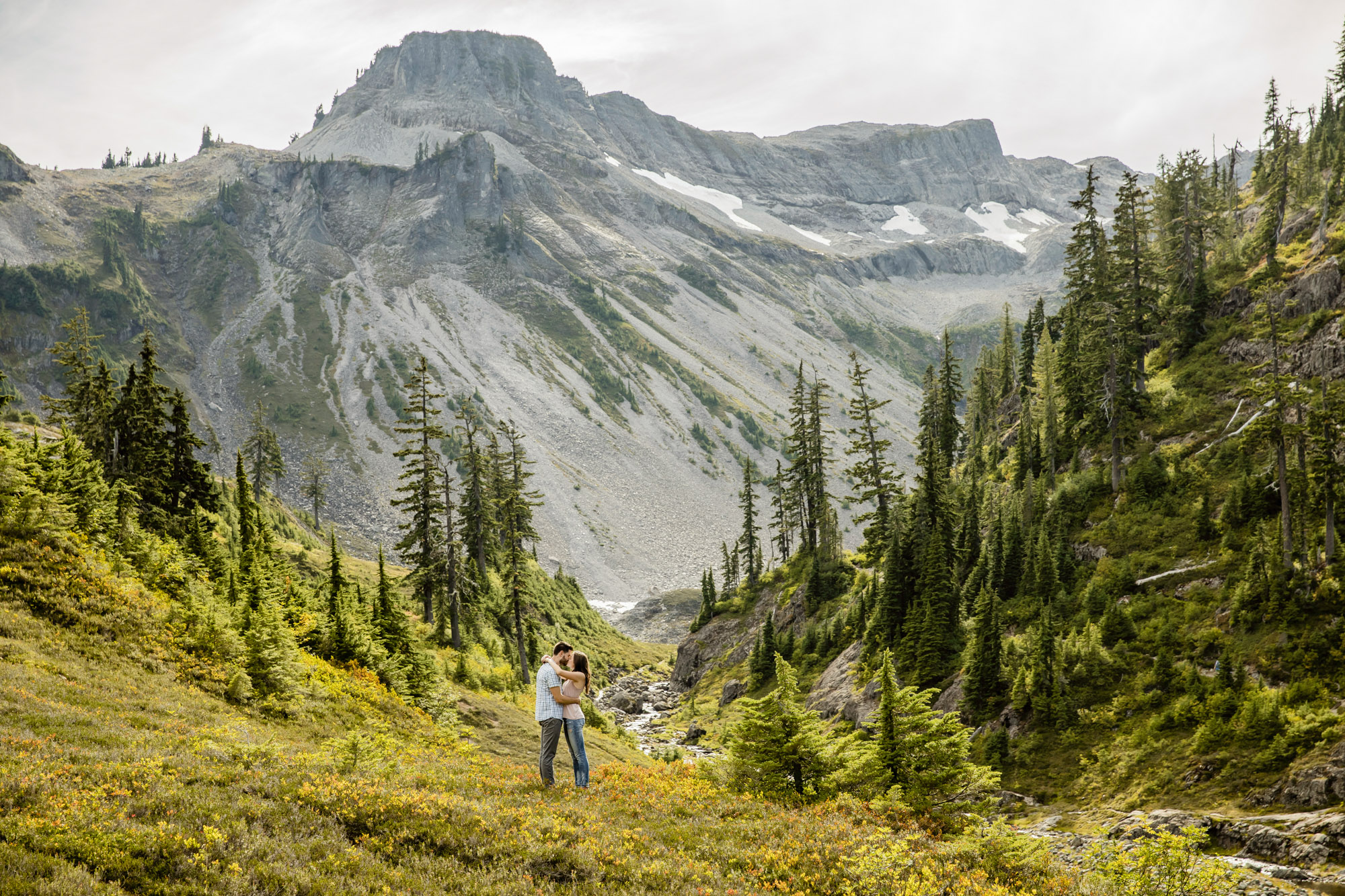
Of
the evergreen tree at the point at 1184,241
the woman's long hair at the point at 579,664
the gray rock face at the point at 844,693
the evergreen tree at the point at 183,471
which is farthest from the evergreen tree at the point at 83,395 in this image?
the evergreen tree at the point at 1184,241

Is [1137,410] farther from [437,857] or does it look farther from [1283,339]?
[437,857]

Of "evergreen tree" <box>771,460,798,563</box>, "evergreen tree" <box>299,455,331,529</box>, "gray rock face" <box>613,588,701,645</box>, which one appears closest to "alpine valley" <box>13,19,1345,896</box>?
"evergreen tree" <box>771,460,798,563</box>

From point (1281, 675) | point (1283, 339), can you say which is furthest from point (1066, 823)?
point (1283, 339)

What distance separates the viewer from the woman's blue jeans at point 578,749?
44.7 ft

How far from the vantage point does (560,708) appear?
13.8m

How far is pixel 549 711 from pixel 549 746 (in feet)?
2.34

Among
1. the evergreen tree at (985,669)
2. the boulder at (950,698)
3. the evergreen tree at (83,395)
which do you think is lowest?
the boulder at (950,698)

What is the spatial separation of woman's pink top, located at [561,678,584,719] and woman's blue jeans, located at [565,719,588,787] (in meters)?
0.12

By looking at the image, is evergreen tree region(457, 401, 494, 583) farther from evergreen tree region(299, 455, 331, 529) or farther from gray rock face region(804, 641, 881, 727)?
evergreen tree region(299, 455, 331, 529)

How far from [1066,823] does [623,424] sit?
15514cm

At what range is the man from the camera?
13508 mm

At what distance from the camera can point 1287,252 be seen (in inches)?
1941

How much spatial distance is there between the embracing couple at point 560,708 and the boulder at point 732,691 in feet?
138

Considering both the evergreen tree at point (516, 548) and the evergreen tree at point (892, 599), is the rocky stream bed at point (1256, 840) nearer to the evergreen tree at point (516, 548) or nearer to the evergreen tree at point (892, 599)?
the evergreen tree at point (892, 599)
